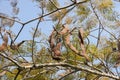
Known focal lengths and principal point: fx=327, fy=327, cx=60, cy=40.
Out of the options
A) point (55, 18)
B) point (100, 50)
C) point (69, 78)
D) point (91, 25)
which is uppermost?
point (55, 18)

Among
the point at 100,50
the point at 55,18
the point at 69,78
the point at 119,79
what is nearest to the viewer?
the point at 119,79

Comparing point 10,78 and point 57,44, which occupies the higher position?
point 57,44

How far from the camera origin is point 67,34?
2.01 meters

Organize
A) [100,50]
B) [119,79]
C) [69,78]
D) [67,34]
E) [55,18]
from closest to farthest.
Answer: [67,34], [119,79], [55,18], [100,50], [69,78]

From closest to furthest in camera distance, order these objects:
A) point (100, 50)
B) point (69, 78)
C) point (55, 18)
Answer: point (55, 18) → point (100, 50) → point (69, 78)

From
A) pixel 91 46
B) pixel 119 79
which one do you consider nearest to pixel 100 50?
pixel 91 46

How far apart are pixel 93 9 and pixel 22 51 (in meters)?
1.31

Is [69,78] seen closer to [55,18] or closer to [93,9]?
[93,9]

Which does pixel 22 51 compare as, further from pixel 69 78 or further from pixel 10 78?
pixel 69 78

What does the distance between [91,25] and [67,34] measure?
3.15 m

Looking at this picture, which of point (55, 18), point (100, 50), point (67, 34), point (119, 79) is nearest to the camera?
point (67, 34)

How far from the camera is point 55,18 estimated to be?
4008 millimetres

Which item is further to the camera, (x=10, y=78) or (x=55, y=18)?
(x=10, y=78)

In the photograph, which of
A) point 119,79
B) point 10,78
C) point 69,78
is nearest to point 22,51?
point 10,78
